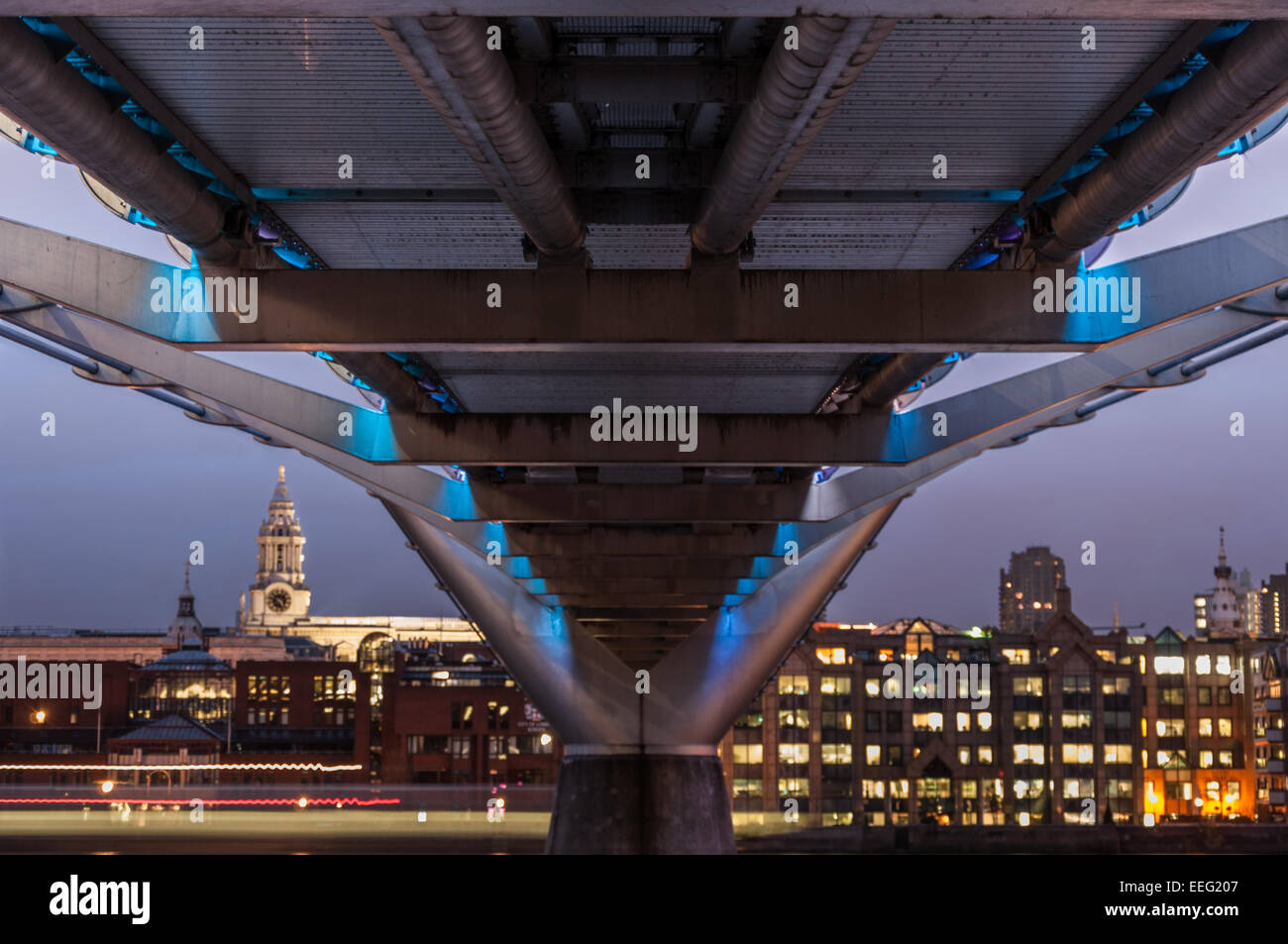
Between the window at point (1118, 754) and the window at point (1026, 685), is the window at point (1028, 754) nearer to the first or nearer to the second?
A: the window at point (1026, 685)

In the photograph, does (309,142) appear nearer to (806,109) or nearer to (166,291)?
(166,291)

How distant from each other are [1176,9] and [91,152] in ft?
28.4

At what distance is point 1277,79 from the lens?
11750 mm

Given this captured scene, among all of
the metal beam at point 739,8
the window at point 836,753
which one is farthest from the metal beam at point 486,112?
the window at point 836,753

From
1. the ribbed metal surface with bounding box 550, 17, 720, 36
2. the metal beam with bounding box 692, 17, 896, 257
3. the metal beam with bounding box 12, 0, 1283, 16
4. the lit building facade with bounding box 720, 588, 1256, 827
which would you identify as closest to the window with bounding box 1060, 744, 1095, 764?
the lit building facade with bounding box 720, 588, 1256, 827

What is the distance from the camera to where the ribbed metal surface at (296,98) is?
12.7 metres

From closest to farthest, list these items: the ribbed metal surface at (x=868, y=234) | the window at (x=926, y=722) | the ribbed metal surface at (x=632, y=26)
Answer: the ribbed metal surface at (x=632, y=26), the ribbed metal surface at (x=868, y=234), the window at (x=926, y=722)

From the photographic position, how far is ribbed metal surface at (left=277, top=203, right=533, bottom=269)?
1775cm

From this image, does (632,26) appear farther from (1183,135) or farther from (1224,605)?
(1224,605)
